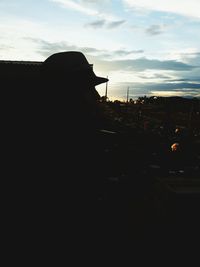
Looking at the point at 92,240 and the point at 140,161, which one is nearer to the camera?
the point at 92,240

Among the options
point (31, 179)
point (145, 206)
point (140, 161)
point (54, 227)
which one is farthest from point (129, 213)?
point (140, 161)

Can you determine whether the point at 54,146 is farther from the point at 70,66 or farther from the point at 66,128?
the point at 70,66

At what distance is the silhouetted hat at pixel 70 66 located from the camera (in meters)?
2.63

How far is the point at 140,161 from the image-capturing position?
31.9ft

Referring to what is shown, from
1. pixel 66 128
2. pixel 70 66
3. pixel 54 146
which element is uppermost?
pixel 70 66

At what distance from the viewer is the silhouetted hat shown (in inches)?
104

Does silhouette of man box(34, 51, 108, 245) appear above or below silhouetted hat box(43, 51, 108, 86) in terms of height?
below

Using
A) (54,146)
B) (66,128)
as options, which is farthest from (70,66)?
(54,146)

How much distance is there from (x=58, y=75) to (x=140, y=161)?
293 inches

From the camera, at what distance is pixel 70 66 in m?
2.68

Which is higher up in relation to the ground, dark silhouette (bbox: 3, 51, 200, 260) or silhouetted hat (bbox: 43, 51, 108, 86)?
silhouetted hat (bbox: 43, 51, 108, 86)

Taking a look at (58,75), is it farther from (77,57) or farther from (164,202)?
(164,202)

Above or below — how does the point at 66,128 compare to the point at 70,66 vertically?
below

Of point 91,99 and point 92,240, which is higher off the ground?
point 91,99
